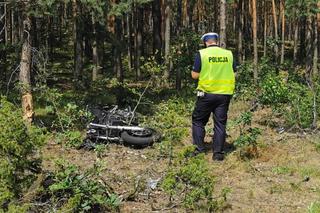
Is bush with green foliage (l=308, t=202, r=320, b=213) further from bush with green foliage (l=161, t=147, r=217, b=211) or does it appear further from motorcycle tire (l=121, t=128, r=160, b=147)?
motorcycle tire (l=121, t=128, r=160, b=147)

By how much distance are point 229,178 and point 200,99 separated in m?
1.65

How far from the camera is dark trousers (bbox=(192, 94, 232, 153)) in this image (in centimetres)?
795

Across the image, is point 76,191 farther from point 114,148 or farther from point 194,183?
point 114,148

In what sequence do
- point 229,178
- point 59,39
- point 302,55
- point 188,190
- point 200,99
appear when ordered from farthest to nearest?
point 59,39, point 302,55, point 200,99, point 229,178, point 188,190

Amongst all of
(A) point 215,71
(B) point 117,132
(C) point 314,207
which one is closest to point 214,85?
(A) point 215,71

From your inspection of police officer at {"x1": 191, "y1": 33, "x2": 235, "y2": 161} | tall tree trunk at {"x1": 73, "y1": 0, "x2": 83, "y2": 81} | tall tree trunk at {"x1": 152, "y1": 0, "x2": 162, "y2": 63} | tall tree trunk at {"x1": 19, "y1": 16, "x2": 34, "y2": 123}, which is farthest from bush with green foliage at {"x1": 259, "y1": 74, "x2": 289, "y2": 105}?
tall tree trunk at {"x1": 152, "y1": 0, "x2": 162, "y2": 63}

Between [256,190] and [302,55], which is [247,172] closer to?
[256,190]

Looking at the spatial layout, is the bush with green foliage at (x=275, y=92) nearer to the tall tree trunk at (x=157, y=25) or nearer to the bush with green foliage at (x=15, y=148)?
the bush with green foliage at (x=15, y=148)

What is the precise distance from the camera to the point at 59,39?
146ft

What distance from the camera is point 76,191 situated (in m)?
5.02

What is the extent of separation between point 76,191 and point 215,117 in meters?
3.63

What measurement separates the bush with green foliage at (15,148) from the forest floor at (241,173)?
54cm

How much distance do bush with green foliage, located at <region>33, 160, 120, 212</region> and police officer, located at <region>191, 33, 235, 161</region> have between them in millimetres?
2836

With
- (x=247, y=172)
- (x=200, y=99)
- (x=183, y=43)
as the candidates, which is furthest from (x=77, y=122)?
(x=183, y=43)
